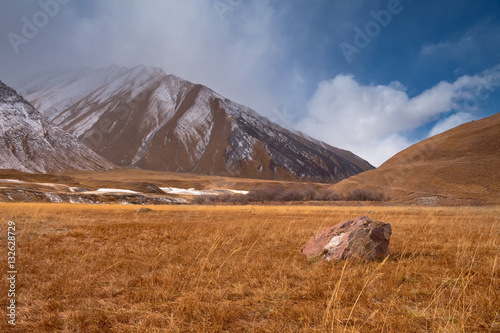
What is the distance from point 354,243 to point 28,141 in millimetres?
121132

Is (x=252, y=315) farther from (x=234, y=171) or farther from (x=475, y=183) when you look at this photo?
(x=234, y=171)

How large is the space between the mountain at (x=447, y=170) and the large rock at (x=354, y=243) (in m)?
38.5

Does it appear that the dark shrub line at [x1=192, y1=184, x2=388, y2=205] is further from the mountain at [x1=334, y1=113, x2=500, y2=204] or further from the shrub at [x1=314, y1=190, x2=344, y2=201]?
the mountain at [x1=334, y1=113, x2=500, y2=204]

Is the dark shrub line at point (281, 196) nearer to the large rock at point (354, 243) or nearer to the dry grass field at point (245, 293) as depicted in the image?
the large rock at point (354, 243)

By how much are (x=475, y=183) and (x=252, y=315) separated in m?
48.3

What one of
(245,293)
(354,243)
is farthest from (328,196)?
(245,293)

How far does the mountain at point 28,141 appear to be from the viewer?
88.5 meters

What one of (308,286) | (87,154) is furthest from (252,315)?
(87,154)

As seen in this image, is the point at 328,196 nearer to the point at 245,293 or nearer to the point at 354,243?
the point at 354,243

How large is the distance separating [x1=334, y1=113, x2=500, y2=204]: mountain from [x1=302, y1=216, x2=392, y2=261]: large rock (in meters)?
38.5

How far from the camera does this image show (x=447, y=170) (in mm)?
43344

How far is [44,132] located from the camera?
10231 cm

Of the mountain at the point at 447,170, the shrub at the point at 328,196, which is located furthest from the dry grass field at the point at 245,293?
the shrub at the point at 328,196

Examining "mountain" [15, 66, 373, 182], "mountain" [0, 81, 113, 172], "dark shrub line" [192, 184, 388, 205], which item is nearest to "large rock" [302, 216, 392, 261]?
"dark shrub line" [192, 184, 388, 205]
